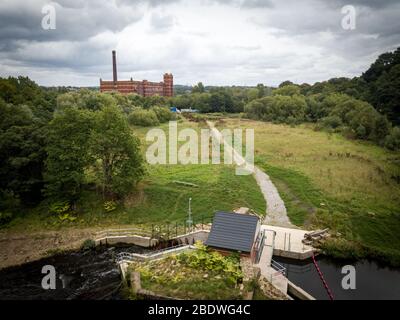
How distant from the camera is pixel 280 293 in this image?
2120 centimetres

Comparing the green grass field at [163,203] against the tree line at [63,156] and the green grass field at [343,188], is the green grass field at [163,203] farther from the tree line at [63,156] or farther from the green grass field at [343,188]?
the green grass field at [343,188]

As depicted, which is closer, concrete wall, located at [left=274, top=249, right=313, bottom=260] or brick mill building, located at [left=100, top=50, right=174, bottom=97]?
concrete wall, located at [left=274, top=249, right=313, bottom=260]

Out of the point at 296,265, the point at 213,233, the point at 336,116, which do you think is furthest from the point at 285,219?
the point at 336,116

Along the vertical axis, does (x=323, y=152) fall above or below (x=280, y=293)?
above

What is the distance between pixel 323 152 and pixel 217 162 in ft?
59.5

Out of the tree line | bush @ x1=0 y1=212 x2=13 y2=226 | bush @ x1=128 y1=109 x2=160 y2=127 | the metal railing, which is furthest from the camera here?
bush @ x1=128 y1=109 x2=160 y2=127

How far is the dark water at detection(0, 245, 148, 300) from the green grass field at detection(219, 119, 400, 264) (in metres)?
17.3

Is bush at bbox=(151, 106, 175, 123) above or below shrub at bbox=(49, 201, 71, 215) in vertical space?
above

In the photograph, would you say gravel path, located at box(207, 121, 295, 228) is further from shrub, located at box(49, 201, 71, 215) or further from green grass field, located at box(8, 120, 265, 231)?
shrub, located at box(49, 201, 71, 215)

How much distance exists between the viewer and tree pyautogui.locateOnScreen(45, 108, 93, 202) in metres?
33.1

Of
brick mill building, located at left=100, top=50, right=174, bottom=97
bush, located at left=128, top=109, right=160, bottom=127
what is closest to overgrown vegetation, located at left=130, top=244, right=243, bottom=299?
bush, located at left=128, top=109, right=160, bottom=127

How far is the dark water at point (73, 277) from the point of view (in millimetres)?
22688

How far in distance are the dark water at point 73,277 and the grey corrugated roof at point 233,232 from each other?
24.9 ft
